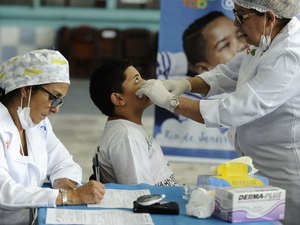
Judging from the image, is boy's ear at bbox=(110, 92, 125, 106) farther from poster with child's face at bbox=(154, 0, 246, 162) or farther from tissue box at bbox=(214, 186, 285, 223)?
poster with child's face at bbox=(154, 0, 246, 162)

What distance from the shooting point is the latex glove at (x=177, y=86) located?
266 centimetres

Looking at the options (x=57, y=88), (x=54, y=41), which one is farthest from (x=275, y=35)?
(x=54, y=41)

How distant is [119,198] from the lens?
203 cm

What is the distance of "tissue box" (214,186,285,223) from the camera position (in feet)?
5.89

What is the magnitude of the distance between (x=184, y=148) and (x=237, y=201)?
2.27 m

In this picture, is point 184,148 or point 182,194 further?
point 184,148

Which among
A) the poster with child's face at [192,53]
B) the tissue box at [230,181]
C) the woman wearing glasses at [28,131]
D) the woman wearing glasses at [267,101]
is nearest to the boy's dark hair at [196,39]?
the poster with child's face at [192,53]

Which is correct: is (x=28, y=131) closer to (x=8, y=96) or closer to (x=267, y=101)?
(x=8, y=96)

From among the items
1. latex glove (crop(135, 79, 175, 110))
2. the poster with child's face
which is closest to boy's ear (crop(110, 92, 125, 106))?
latex glove (crop(135, 79, 175, 110))

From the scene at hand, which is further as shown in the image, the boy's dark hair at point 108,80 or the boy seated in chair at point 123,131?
the boy's dark hair at point 108,80

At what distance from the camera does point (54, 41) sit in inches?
331

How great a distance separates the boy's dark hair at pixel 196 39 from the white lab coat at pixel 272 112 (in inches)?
59.4

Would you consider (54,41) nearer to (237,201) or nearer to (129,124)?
(129,124)

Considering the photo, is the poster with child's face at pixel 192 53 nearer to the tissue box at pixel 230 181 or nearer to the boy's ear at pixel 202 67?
Result: the boy's ear at pixel 202 67
